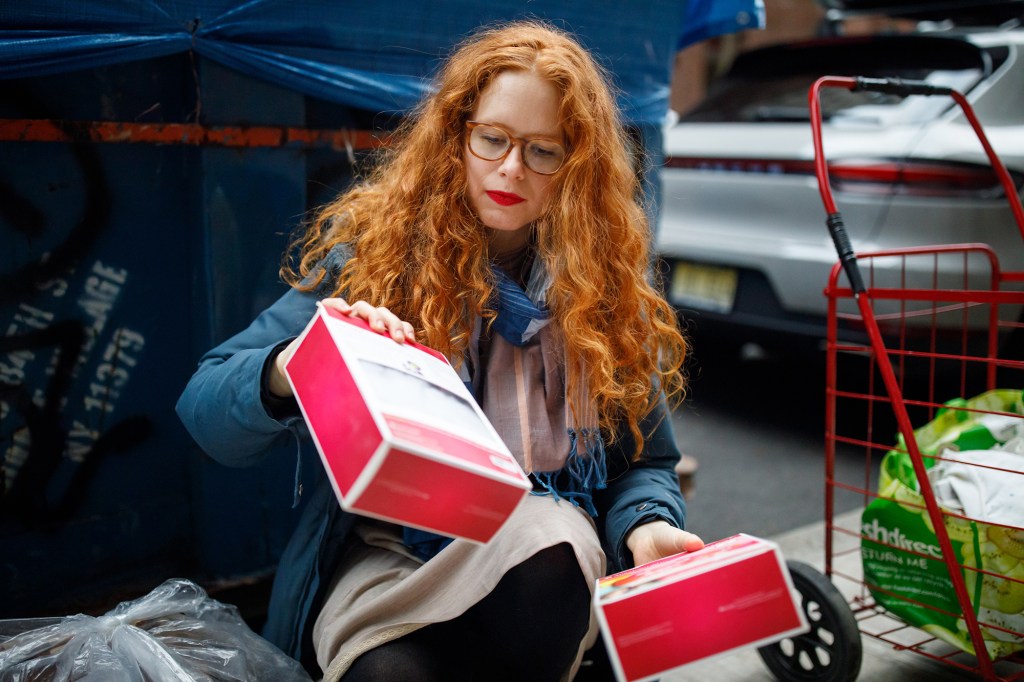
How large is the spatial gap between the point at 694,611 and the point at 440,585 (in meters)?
0.49

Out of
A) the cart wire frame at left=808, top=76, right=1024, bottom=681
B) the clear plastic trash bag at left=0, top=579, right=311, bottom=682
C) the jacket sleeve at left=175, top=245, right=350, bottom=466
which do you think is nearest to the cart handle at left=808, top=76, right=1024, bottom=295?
the cart wire frame at left=808, top=76, right=1024, bottom=681

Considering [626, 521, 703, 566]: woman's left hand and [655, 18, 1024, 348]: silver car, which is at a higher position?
[655, 18, 1024, 348]: silver car

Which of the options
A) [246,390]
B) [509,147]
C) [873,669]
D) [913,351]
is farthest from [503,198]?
[913,351]

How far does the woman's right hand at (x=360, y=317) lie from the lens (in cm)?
141

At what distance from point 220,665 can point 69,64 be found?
1.16 meters

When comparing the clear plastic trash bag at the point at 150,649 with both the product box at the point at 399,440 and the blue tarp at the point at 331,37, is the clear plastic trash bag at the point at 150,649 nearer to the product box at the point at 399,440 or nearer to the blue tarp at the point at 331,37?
the product box at the point at 399,440

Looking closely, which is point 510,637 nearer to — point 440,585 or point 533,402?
point 440,585

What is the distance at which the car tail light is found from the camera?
10.8ft

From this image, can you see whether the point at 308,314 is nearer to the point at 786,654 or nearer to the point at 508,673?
the point at 508,673

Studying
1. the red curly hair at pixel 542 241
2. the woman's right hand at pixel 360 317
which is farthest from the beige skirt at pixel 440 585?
the woman's right hand at pixel 360 317

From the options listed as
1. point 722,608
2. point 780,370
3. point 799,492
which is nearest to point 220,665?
point 722,608

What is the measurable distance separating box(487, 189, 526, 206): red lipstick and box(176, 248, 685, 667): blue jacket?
1.18 feet

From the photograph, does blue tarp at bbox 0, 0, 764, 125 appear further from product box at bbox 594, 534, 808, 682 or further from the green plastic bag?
product box at bbox 594, 534, 808, 682

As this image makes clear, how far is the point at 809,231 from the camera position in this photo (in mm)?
3688
